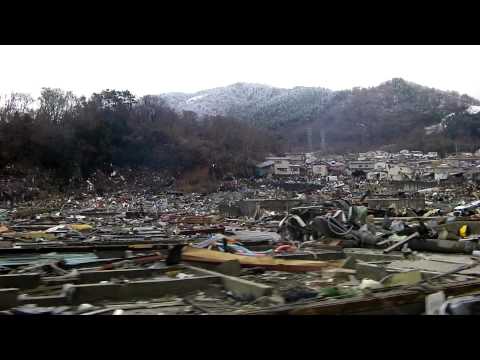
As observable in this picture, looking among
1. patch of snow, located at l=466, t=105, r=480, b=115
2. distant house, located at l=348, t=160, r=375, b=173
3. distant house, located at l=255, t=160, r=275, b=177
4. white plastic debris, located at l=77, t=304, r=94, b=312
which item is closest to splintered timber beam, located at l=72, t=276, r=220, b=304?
white plastic debris, located at l=77, t=304, r=94, b=312

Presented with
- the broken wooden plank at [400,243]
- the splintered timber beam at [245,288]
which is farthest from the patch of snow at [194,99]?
the splintered timber beam at [245,288]

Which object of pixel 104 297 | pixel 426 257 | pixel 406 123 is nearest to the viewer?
pixel 104 297

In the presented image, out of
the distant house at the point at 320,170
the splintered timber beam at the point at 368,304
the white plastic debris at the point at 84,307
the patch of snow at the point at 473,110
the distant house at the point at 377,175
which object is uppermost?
the patch of snow at the point at 473,110

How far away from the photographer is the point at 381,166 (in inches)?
1778

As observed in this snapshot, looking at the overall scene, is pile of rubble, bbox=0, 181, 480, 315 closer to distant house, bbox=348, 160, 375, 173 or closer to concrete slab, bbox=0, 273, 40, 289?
concrete slab, bbox=0, 273, 40, 289

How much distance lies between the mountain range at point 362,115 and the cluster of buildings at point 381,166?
7.11m

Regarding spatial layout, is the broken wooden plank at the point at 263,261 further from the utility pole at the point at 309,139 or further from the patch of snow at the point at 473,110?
the patch of snow at the point at 473,110

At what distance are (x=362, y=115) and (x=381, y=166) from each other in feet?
58.5

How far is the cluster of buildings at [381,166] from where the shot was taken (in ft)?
124
